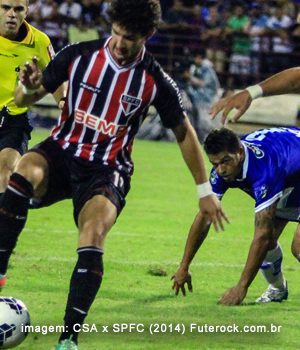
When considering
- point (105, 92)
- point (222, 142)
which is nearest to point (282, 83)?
point (222, 142)

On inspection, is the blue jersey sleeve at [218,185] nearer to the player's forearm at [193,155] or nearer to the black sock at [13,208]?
the player's forearm at [193,155]

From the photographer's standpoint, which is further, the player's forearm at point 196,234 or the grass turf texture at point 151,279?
the player's forearm at point 196,234

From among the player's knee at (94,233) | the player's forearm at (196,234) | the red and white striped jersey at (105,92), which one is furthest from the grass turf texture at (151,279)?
the red and white striped jersey at (105,92)

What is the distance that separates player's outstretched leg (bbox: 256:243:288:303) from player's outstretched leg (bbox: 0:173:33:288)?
2.82m

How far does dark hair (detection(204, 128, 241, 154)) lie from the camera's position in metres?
8.52

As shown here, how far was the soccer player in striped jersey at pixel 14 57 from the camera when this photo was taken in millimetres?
9828

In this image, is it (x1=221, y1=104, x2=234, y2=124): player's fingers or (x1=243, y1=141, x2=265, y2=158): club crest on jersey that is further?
(x1=243, y1=141, x2=265, y2=158): club crest on jersey

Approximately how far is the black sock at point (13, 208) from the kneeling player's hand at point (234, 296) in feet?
7.29

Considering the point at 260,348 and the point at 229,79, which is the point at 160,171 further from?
the point at 260,348

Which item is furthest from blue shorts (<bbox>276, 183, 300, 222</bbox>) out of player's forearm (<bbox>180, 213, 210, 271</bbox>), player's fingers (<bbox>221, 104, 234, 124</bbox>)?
player's fingers (<bbox>221, 104, 234, 124</bbox>)

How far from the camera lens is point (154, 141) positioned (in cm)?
2492

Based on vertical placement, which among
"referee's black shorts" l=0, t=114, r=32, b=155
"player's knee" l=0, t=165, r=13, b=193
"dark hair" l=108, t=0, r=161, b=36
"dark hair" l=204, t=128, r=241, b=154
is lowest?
"player's knee" l=0, t=165, r=13, b=193

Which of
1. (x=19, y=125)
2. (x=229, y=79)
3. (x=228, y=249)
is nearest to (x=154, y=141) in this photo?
(x=229, y=79)

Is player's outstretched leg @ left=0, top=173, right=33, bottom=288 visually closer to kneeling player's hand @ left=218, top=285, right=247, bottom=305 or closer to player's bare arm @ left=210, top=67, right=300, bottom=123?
player's bare arm @ left=210, top=67, right=300, bottom=123
